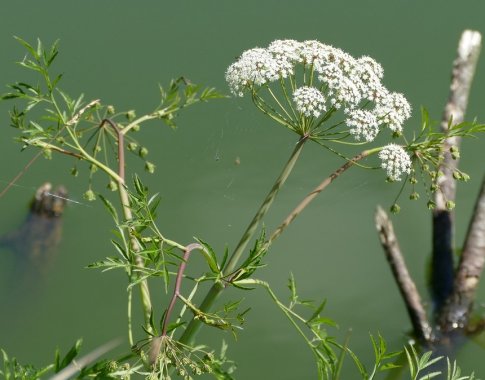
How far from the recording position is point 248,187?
13.2ft

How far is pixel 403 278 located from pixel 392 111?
128cm

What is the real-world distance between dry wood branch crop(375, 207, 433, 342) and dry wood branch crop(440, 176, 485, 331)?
0.11 metres

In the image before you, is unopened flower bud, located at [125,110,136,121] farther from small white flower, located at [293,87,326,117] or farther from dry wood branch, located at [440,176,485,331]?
dry wood branch, located at [440,176,485,331]

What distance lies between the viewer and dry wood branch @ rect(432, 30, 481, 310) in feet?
11.1

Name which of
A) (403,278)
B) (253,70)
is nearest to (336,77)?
(253,70)

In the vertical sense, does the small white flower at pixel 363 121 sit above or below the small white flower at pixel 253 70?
below

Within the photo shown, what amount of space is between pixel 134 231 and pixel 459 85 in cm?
208

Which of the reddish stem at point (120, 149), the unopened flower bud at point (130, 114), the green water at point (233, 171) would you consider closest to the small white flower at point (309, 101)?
the reddish stem at point (120, 149)

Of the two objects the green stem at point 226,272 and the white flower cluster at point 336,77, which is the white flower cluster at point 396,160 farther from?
the green stem at point 226,272

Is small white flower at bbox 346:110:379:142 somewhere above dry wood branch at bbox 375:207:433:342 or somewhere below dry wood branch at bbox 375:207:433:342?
above

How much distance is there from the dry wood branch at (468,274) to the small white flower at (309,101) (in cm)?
148

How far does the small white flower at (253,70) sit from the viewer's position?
210 cm

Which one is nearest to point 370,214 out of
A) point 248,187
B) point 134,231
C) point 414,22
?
point 248,187

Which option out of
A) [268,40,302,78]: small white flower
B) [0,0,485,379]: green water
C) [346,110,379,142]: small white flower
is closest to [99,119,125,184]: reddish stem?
[268,40,302,78]: small white flower
